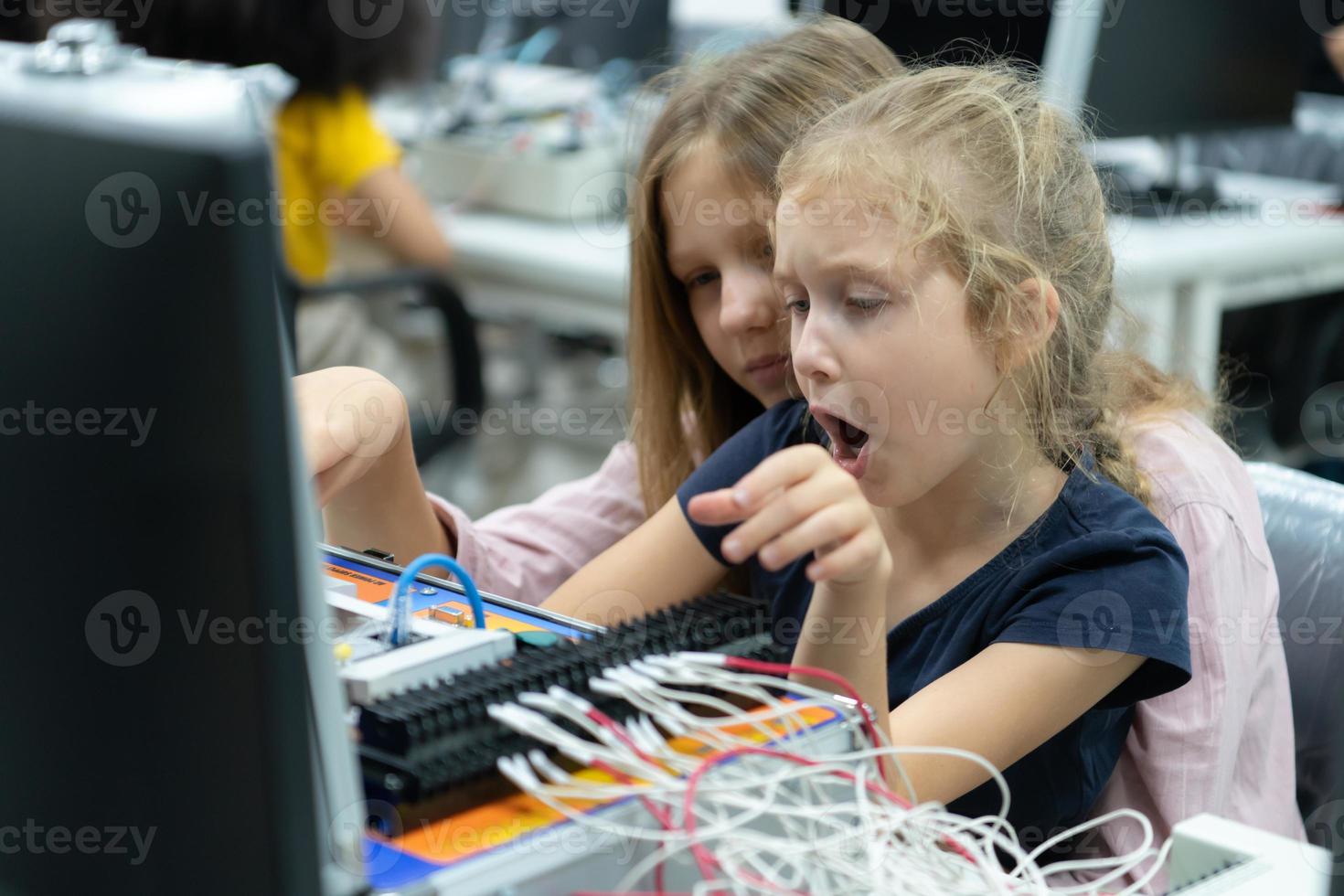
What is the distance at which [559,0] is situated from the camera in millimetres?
3604

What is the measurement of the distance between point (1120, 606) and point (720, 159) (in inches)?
19.9

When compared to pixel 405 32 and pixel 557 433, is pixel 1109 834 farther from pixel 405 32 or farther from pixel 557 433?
pixel 557 433

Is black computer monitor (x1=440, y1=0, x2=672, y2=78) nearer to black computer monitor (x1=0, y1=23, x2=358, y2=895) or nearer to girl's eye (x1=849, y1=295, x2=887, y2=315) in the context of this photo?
girl's eye (x1=849, y1=295, x2=887, y2=315)

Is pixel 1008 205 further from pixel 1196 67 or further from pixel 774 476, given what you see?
pixel 1196 67

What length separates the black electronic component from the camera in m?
0.59

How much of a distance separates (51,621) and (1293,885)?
55 cm

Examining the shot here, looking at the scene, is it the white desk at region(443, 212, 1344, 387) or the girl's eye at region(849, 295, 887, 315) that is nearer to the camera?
the girl's eye at region(849, 295, 887, 315)

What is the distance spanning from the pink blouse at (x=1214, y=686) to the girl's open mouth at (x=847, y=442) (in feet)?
0.83

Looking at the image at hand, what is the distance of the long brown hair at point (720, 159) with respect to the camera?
1.20 m

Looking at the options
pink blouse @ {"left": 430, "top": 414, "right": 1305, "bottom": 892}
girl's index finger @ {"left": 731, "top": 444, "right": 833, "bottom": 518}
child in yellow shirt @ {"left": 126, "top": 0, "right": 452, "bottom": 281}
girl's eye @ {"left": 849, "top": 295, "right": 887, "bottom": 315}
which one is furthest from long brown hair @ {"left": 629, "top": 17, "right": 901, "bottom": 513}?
child in yellow shirt @ {"left": 126, "top": 0, "right": 452, "bottom": 281}

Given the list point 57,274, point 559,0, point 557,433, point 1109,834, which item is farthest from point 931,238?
point 559,0

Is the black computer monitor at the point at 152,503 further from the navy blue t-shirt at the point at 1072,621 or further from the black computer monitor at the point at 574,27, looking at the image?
the black computer monitor at the point at 574,27

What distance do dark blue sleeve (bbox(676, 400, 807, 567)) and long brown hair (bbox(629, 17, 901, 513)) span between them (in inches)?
5.1

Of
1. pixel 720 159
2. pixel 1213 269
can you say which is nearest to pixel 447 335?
pixel 720 159
